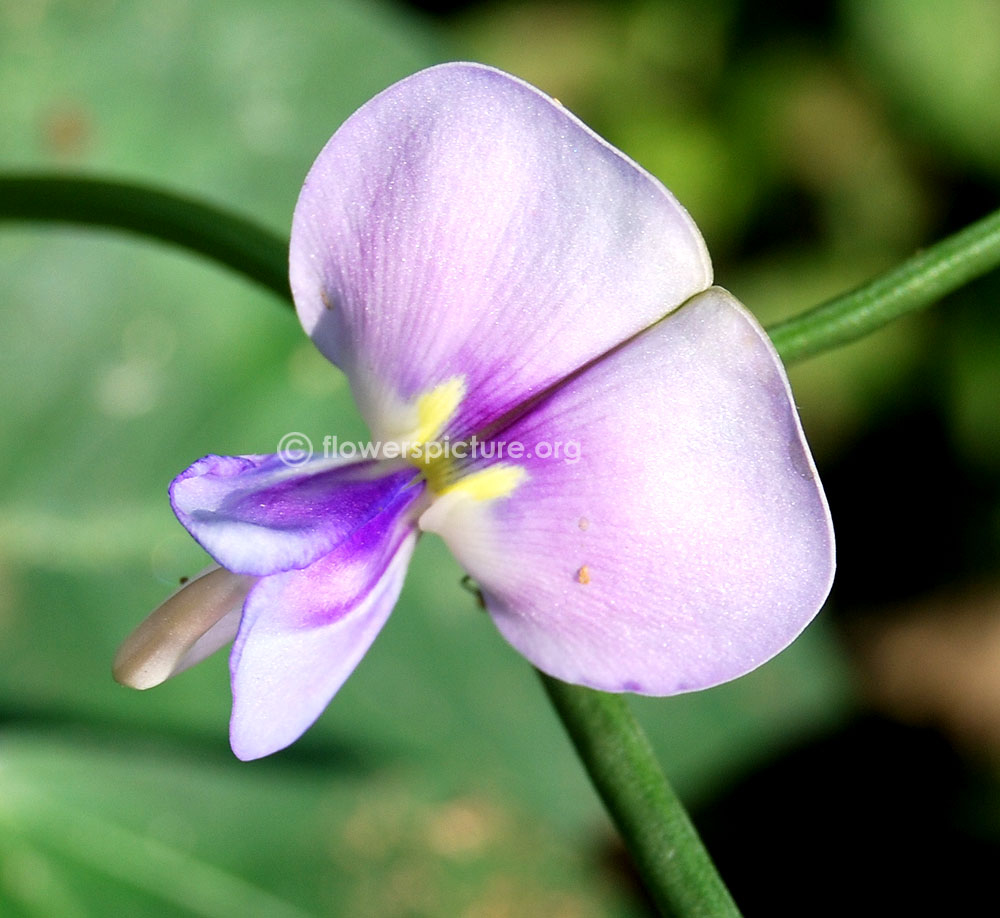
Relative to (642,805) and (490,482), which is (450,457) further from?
(642,805)

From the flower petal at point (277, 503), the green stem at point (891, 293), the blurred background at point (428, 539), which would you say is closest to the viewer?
the flower petal at point (277, 503)

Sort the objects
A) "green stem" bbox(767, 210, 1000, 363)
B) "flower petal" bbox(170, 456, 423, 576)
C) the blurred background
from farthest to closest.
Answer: the blurred background < "green stem" bbox(767, 210, 1000, 363) < "flower petal" bbox(170, 456, 423, 576)

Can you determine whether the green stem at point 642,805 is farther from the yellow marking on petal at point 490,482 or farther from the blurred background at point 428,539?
the blurred background at point 428,539

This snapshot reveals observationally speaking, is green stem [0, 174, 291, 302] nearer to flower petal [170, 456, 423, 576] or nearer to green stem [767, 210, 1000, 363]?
flower petal [170, 456, 423, 576]

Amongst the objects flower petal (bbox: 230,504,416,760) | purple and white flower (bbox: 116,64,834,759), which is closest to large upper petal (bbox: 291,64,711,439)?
purple and white flower (bbox: 116,64,834,759)

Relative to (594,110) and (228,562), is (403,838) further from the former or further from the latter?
(594,110)

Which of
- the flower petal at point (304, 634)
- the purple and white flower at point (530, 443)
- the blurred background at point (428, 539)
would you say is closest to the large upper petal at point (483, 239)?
the purple and white flower at point (530, 443)

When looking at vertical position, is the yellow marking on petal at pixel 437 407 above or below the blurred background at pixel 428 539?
above
